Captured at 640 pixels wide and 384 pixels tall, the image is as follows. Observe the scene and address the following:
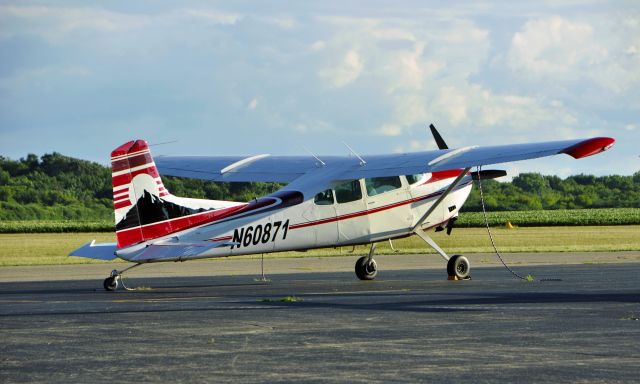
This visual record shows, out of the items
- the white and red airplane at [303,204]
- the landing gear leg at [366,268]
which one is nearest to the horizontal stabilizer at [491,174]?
the white and red airplane at [303,204]

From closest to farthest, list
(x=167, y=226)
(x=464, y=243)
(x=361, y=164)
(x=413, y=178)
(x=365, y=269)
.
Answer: (x=167, y=226)
(x=361, y=164)
(x=413, y=178)
(x=365, y=269)
(x=464, y=243)

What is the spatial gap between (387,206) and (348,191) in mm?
1057

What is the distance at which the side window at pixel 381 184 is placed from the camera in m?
25.0

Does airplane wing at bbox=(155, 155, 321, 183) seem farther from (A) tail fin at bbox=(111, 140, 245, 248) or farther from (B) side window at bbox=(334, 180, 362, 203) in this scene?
(A) tail fin at bbox=(111, 140, 245, 248)

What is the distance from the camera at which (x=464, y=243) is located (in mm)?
51531

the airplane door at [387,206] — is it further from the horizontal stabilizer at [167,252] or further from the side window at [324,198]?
the horizontal stabilizer at [167,252]

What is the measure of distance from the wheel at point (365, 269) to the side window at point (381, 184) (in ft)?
6.03

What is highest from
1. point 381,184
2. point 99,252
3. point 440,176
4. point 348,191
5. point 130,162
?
point 130,162

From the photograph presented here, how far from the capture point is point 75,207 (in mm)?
95062

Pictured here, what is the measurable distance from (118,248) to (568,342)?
1098cm

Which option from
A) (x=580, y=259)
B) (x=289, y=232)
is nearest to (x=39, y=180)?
(x=580, y=259)

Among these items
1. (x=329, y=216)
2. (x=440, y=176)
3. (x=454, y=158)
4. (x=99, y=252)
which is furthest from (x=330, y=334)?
(x=440, y=176)

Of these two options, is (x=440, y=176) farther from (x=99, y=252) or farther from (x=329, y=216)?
(x=99, y=252)

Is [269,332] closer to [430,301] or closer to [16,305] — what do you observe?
[430,301]
